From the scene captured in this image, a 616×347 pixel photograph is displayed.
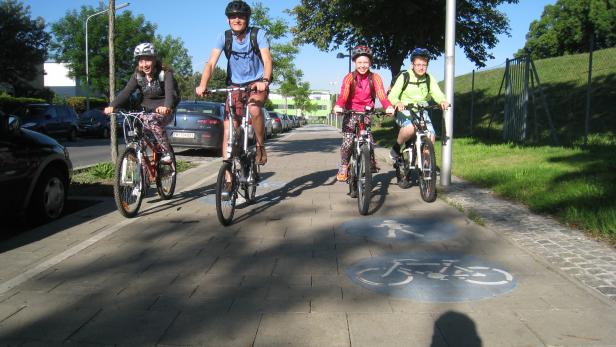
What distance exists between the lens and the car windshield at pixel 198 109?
14.5 m

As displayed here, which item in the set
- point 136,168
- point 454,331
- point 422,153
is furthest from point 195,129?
point 454,331

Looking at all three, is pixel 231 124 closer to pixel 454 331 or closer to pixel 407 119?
pixel 407 119

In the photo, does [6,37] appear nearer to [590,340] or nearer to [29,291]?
[29,291]

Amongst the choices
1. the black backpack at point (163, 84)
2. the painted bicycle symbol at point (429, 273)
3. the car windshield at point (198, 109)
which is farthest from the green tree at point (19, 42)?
the painted bicycle symbol at point (429, 273)

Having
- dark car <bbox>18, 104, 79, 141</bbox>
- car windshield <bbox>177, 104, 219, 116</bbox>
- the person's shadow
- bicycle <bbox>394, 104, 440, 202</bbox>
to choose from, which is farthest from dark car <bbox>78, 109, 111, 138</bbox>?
the person's shadow

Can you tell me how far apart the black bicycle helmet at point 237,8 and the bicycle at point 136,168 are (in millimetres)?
1533

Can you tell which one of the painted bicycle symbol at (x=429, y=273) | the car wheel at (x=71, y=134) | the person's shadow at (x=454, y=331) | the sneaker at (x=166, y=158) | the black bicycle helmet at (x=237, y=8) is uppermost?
the black bicycle helmet at (x=237, y=8)

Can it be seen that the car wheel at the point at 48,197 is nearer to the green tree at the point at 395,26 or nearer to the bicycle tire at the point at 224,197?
the bicycle tire at the point at 224,197

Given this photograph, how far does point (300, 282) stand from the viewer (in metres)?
3.69

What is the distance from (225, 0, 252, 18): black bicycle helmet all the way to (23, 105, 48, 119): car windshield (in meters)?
17.6

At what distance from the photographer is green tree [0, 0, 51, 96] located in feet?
113

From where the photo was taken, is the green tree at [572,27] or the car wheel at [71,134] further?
the green tree at [572,27]

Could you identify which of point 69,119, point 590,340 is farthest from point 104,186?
point 69,119

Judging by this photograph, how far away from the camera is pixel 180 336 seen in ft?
9.27
